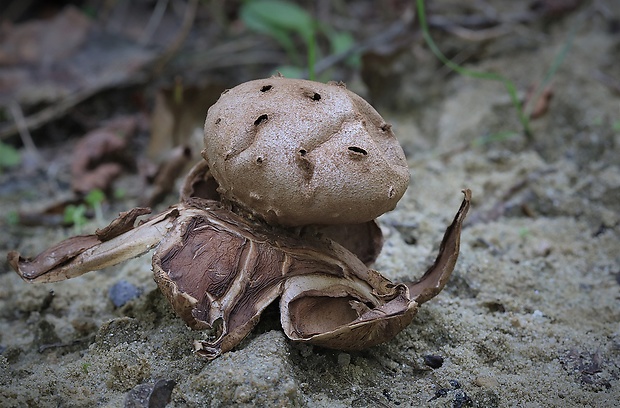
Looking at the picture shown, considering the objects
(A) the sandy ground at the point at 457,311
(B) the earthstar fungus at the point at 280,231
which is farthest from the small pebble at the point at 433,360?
(B) the earthstar fungus at the point at 280,231

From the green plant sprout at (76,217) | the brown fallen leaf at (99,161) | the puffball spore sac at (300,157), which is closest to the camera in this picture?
the puffball spore sac at (300,157)

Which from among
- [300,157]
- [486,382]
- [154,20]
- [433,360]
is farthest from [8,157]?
[486,382]

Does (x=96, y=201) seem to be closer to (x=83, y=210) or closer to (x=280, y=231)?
(x=83, y=210)

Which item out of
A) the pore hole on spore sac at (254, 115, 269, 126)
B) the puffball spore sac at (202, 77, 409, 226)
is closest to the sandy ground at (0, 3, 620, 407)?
the puffball spore sac at (202, 77, 409, 226)

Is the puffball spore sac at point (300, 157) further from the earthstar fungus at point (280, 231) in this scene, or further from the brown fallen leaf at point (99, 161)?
the brown fallen leaf at point (99, 161)

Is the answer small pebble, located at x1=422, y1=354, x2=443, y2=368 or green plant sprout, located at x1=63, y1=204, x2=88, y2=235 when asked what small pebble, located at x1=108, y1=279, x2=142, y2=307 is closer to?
green plant sprout, located at x1=63, y1=204, x2=88, y2=235
